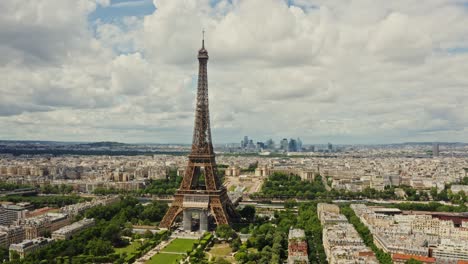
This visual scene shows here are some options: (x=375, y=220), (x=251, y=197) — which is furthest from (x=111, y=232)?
(x=251, y=197)

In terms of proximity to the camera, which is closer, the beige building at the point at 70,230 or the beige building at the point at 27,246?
the beige building at the point at 27,246

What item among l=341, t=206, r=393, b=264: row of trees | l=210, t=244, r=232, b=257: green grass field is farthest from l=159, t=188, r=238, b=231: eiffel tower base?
l=341, t=206, r=393, b=264: row of trees

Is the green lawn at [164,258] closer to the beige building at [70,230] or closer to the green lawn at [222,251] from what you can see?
the green lawn at [222,251]

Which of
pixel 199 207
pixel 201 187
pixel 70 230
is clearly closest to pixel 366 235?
pixel 199 207

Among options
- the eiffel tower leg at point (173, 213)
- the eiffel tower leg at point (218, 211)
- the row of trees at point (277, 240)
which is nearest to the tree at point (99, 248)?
the eiffel tower leg at point (173, 213)

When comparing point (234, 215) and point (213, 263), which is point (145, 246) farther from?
point (234, 215)

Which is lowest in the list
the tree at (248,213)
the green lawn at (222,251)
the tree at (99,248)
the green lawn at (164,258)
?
the green lawn at (164,258)
